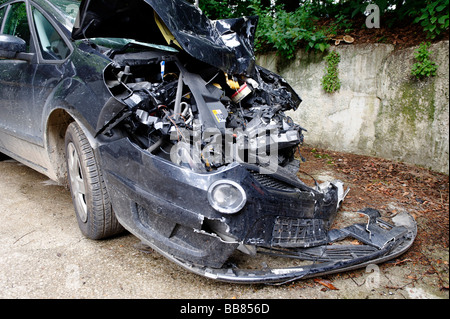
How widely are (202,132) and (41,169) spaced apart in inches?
68.6

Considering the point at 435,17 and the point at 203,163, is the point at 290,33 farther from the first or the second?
the point at 203,163

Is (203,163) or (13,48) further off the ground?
(13,48)

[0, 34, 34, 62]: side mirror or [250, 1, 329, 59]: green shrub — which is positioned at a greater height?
[250, 1, 329, 59]: green shrub

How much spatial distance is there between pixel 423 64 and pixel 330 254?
3.20 metres

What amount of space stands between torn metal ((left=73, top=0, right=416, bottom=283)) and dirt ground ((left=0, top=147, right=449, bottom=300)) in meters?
0.13

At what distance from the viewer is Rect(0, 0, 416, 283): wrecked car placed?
5.80ft

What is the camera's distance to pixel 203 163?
1.93m

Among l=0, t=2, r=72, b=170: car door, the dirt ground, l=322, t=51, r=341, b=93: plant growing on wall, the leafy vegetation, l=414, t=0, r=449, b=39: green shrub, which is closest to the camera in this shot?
the dirt ground

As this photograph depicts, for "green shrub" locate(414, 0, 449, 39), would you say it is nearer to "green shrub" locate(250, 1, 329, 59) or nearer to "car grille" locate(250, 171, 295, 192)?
"green shrub" locate(250, 1, 329, 59)

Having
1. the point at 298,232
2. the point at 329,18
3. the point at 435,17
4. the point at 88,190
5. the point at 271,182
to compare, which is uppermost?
the point at 329,18

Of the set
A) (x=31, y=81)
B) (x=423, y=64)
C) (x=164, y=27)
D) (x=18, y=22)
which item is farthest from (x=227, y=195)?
(x=423, y=64)

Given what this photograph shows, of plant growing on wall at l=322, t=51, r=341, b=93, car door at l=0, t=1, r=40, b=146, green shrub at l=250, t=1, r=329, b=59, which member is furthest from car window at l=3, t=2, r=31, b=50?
plant growing on wall at l=322, t=51, r=341, b=93

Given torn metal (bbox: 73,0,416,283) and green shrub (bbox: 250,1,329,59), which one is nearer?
torn metal (bbox: 73,0,416,283)

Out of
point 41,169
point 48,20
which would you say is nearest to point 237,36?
point 48,20
